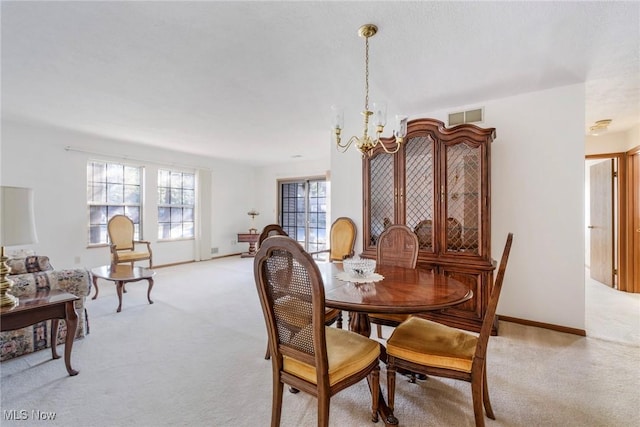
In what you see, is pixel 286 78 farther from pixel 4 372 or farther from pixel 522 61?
pixel 4 372

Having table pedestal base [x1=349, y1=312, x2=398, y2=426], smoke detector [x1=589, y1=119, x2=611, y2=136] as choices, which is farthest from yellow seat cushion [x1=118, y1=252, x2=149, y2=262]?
smoke detector [x1=589, y1=119, x2=611, y2=136]

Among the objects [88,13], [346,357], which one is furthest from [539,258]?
[88,13]

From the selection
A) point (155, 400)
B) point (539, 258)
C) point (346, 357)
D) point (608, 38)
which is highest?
point (608, 38)

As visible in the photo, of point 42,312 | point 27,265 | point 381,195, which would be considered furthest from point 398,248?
point 27,265

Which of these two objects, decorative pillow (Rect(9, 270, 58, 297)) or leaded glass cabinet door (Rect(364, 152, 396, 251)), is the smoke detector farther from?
decorative pillow (Rect(9, 270, 58, 297))

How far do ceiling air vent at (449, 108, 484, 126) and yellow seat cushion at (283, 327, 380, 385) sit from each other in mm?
2806

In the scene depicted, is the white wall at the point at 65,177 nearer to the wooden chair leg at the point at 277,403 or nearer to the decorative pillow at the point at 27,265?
the decorative pillow at the point at 27,265

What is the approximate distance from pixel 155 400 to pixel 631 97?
198 inches

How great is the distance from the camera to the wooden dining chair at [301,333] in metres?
1.22

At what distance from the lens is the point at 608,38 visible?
6.68 feet

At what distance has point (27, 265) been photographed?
8.21ft

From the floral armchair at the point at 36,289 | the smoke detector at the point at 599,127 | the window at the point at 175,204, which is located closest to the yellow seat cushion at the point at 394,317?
Result: the floral armchair at the point at 36,289

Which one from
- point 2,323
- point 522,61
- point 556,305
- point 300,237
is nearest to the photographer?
point 2,323

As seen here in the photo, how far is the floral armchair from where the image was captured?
2.23m
